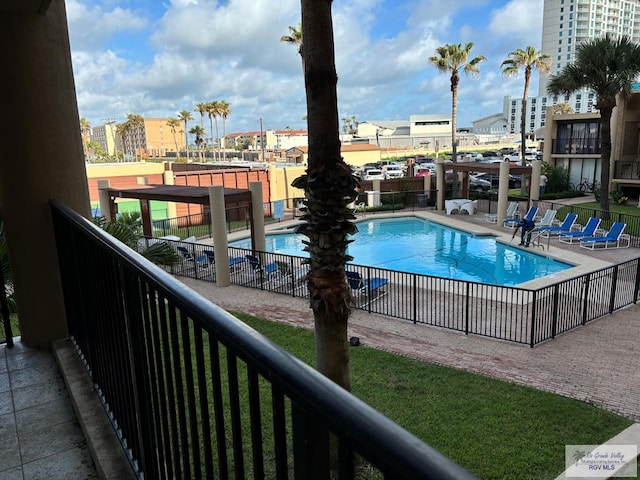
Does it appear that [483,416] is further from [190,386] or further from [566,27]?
[566,27]

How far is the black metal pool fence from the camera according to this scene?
35.2 ft

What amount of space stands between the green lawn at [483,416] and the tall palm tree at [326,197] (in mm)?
1364

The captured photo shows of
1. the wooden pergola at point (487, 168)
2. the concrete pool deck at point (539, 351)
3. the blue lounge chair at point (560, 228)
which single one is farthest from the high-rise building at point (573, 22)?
the concrete pool deck at point (539, 351)

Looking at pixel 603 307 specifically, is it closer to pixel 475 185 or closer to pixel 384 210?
pixel 384 210

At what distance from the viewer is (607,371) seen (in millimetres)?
8711

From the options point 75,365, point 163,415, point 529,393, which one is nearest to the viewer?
point 163,415

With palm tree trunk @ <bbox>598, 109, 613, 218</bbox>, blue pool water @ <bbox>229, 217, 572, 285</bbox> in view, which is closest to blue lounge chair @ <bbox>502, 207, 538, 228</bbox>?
blue pool water @ <bbox>229, 217, 572, 285</bbox>

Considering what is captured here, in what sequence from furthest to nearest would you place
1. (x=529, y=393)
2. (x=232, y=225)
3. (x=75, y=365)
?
(x=232, y=225) → (x=529, y=393) → (x=75, y=365)

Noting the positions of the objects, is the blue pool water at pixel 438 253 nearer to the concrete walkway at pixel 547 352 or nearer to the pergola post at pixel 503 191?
the pergola post at pixel 503 191

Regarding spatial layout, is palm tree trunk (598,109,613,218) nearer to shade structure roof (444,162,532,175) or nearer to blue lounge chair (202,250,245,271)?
shade structure roof (444,162,532,175)

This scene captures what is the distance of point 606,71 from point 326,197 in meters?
22.1

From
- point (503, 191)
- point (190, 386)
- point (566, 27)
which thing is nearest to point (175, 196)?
point (503, 191)

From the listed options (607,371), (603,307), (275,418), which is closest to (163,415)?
(275,418)

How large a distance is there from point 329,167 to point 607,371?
6370 mm
